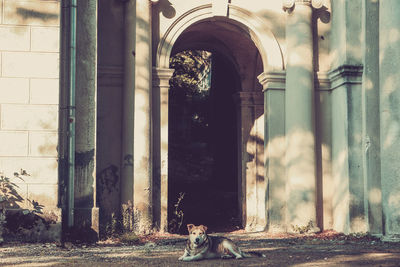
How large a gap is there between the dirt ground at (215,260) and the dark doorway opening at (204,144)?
471 cm

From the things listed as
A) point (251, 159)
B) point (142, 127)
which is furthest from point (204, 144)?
point (142, 127)

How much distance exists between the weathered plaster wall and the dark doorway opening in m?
6.10

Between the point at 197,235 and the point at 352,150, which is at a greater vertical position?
the point at 352,150

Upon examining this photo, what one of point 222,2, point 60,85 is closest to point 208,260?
point 60,85

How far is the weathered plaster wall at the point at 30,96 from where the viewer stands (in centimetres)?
940

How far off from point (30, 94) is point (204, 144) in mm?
17671

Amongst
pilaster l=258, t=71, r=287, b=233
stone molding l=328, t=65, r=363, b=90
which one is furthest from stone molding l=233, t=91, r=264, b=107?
stone molding l=328, t=65, r=363, b=90

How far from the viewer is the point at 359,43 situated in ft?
39.0

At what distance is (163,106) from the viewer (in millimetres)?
12211

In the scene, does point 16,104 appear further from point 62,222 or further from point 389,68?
point 389,68

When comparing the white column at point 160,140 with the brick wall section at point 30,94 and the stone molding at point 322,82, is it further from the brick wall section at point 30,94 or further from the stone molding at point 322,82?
the stone molding at point 322,82

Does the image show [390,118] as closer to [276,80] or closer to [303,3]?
[276,80]

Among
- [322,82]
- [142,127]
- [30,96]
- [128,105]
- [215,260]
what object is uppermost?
[322,82]

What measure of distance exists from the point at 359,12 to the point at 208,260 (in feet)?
21.0
